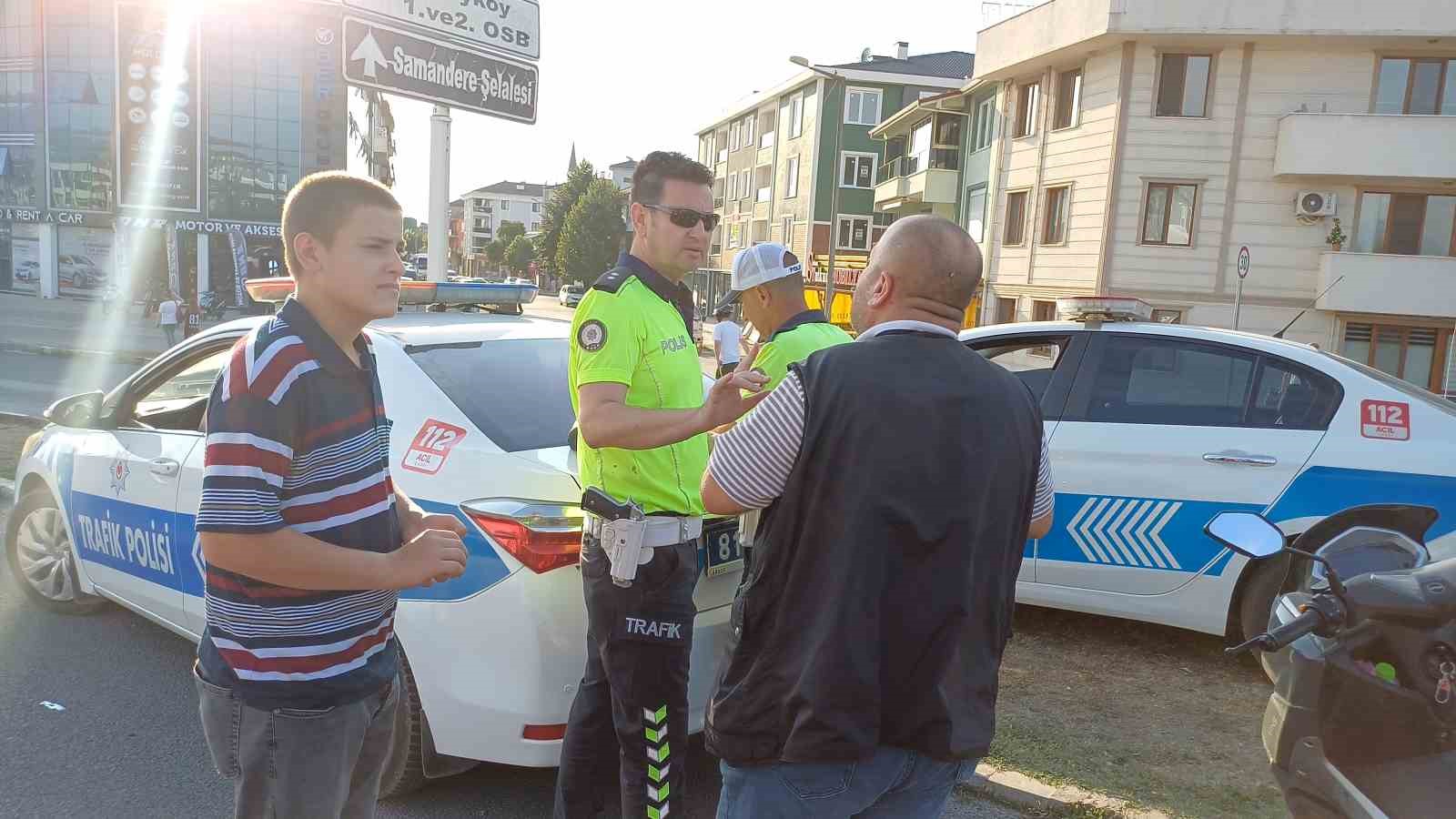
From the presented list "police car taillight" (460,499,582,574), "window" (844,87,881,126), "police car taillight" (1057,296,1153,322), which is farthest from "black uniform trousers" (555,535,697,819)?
"window" (844,87,881,126)

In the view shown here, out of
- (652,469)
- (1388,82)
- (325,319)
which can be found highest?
(1388,82)

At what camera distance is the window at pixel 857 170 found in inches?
1906

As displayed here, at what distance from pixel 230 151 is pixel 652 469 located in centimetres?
4675

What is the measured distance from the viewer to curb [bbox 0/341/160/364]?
19875mm

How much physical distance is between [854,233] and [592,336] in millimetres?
48083

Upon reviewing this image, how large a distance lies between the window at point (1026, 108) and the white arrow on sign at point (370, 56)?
972 inches

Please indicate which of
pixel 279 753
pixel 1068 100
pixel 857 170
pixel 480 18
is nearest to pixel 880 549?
pixel 279 753

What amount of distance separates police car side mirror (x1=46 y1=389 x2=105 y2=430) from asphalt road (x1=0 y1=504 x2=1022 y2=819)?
1049 mm

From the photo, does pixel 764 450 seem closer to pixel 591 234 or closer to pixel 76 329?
pixel 76 329

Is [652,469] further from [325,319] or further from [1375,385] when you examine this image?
[1375,385]

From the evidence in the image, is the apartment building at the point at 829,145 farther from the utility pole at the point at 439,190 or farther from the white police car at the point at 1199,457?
the white police car at the point at 1199,457

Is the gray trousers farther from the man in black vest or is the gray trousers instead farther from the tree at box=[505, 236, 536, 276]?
the tree at box=[505, 236, 536, 276]

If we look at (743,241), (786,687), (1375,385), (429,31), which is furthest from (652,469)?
(743,241)

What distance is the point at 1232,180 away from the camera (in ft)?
77.9
